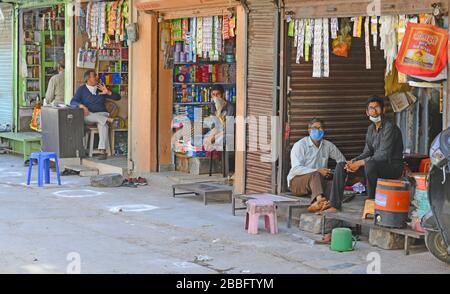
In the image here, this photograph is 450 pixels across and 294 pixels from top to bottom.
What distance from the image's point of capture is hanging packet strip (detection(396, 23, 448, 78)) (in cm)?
1050

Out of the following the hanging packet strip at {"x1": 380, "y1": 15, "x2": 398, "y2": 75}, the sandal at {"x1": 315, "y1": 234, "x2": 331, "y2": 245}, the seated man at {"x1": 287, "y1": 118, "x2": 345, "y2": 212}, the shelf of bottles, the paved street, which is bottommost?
the paved street

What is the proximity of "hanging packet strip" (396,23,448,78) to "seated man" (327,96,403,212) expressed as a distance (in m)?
1.21

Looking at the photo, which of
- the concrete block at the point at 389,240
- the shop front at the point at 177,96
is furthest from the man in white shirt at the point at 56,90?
the concrete block at the point at 389,240

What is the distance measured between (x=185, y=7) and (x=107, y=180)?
332 centimetres

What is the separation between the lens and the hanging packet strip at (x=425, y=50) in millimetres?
10500

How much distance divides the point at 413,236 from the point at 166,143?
7167 mm

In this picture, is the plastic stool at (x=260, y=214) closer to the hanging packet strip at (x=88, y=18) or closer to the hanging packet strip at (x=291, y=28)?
the hanging packet strip at (x=291, y=28)

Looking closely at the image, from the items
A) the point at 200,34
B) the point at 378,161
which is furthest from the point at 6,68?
the point at 378,161

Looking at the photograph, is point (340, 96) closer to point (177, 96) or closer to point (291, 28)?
point (291, 28)

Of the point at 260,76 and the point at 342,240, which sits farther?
the point at 260,76

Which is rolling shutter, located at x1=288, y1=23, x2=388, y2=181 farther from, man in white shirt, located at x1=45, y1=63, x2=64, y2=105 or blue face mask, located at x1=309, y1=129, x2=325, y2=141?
man in white shirt, located at x1=45, y1=63, x2=64, y2=105

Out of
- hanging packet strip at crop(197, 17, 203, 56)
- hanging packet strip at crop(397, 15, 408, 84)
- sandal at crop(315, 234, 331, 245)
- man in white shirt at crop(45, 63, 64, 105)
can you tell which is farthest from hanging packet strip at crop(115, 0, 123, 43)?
sandal at crop(315, 234, 331, 245)

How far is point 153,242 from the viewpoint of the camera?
11133 mm

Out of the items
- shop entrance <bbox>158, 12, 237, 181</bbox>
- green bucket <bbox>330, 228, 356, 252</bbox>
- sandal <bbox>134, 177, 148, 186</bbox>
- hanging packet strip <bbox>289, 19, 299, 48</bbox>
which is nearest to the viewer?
green bucket <bbox>330, 228, 356, 252</bbox>
